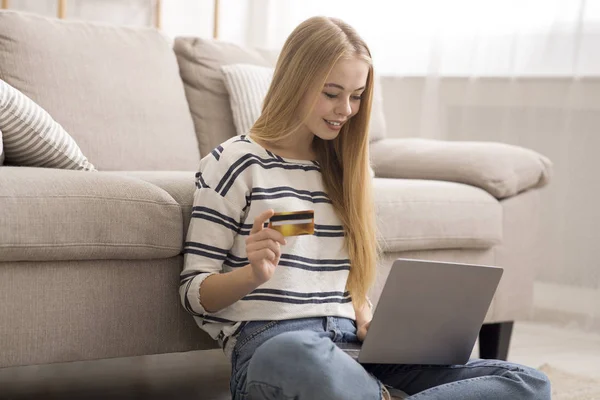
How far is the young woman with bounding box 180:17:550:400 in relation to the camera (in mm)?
1355

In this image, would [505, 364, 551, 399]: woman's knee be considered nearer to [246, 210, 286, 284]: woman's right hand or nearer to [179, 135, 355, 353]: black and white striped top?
[179, 135, 355, 353]: black and white striped top

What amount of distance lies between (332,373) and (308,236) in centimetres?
28

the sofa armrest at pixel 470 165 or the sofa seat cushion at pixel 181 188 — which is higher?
the sofa seat cushion at pixel 181 188

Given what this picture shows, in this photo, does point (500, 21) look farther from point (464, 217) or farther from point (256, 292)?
point (256, 292)

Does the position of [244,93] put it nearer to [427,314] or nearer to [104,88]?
[104,88]

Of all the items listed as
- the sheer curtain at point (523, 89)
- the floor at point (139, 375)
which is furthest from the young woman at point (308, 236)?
the sheer curtain at point (523, 89)

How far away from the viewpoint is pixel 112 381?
186 cm

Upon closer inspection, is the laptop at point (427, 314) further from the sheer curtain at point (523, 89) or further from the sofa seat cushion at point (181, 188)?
the sheer curtain at point (523, 89)

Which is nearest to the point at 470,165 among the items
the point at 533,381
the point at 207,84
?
the point at 207,84

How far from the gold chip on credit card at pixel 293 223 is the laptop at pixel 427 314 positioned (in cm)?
15

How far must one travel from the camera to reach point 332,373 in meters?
1.22

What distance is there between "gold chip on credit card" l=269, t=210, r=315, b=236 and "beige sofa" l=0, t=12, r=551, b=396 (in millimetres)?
299

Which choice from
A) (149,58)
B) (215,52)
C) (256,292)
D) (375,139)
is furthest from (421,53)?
(256,292)

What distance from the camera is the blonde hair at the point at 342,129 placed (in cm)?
143
